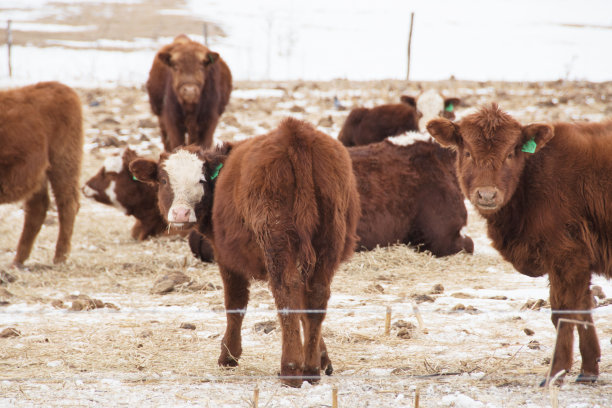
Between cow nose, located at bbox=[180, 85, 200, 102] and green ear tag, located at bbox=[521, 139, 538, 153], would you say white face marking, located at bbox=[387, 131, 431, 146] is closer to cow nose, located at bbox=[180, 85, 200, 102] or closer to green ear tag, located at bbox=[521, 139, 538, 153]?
cow nose, located at bbox=[180, 85, 200, 102]

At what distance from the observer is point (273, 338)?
5.22m

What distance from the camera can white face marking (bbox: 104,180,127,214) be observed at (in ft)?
30.0

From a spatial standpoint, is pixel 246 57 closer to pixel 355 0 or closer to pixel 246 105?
pixel 246 105

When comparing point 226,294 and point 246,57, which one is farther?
point 246,57

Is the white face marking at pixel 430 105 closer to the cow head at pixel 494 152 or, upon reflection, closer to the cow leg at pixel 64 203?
the cow leg at pixel 64 203

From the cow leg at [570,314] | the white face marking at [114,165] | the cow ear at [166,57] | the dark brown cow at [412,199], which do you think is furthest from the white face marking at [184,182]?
the cow ear at [166,57]

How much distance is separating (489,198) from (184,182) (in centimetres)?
202

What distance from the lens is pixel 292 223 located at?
394cm

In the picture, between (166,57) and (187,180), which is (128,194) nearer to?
(166,57)

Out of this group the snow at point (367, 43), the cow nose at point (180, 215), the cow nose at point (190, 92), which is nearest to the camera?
the cow nose at point (180, 215)

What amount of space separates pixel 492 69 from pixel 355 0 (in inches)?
1740

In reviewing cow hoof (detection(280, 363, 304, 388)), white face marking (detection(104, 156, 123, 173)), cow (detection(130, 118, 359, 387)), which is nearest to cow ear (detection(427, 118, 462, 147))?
cow (detection(130, 118, 359, 387))

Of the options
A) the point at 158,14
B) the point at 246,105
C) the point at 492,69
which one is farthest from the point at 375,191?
the point at 158,14

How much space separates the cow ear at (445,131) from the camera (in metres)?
4.64
